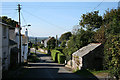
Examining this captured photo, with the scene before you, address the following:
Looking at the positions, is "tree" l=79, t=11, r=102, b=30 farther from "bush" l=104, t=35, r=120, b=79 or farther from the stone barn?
"bush" l=104, t=35, r=120, b=79

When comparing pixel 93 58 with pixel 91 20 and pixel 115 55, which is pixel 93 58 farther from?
pixel 91 20

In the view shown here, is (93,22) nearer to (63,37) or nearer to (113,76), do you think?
(113,76)

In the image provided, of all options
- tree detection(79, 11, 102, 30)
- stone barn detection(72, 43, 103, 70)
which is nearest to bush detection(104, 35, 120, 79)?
stone barn detection(72, 43, 103, 70)

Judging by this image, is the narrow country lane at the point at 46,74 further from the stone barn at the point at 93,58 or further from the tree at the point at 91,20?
the tree at the point at 91,20

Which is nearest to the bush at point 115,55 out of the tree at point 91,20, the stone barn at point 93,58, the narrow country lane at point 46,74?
the narrow country lane at point 46,74

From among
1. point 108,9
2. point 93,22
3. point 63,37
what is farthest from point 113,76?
point 63,37

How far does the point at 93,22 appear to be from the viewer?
34.3m

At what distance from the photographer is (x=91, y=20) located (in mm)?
34438

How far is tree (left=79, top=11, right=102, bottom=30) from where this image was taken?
112 ft

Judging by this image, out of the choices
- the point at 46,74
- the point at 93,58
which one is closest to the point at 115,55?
the point at 93,58

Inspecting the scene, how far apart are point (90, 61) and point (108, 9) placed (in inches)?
581

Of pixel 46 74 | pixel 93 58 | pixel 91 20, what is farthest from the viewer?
pixel 91 20

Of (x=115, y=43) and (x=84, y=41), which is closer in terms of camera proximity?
(x=115, y=43)

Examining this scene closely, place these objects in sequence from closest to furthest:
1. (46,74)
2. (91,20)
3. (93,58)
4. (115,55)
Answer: (115,55) < (46,74) < (93,58) < (91,20)
